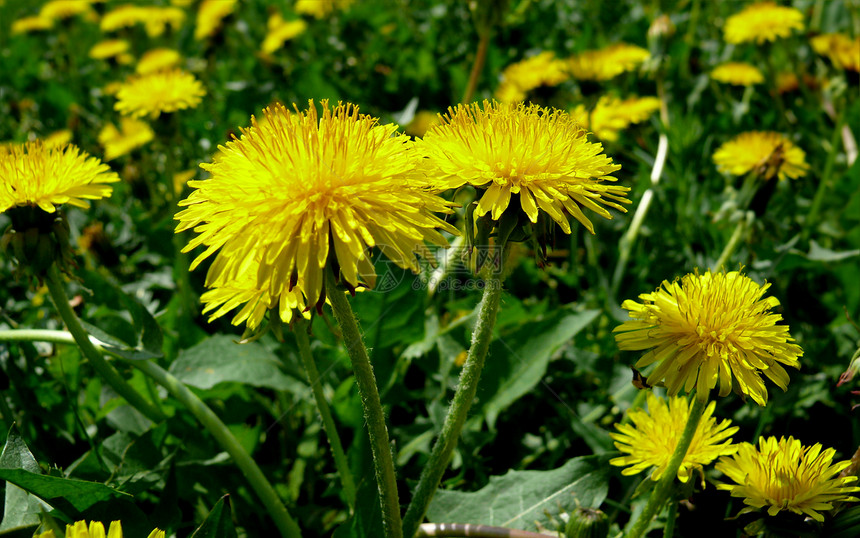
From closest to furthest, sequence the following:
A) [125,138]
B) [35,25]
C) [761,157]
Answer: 1. [761,157]
2. [125,138]
3. [35,25]

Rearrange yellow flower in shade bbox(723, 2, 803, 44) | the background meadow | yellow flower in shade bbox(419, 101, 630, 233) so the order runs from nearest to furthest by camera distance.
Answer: yellow flower in shade bbox(419, 101, 630, 233), the background meadow, yellow flower in shade bbox(723, 2, 803, 44)

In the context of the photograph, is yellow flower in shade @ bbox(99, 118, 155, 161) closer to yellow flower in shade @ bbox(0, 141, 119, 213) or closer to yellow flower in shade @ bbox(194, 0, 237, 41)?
yellow flower in shade @ bbox(194, 0, 237, 41)

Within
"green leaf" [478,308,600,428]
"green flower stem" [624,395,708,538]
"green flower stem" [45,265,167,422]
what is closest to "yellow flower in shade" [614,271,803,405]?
"green flower stem" [624,395,708,538]

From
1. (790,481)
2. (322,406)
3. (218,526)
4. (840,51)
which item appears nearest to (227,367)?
(322,406)

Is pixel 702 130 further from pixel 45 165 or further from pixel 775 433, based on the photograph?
pixel 45 165

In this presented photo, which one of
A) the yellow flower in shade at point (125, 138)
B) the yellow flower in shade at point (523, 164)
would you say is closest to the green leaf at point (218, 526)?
the yellow flower in shade at point (523, 164)

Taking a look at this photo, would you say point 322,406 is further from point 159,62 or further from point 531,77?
point 159,62
